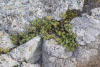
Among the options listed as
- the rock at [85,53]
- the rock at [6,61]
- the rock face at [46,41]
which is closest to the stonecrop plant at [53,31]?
the rock face at [46,41]

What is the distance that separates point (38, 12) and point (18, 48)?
195 centimetres

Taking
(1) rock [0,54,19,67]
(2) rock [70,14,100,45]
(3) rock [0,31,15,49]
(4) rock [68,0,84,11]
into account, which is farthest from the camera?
(3) rock [0,31,15,49]

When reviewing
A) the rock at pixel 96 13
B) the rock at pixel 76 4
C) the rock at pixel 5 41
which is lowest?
the rock at pixel 5 41

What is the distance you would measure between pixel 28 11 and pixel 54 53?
94.9 inches

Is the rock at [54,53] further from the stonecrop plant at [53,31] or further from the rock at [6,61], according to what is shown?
the rock at [6,61]

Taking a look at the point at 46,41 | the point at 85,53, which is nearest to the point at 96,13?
the point at 85,53

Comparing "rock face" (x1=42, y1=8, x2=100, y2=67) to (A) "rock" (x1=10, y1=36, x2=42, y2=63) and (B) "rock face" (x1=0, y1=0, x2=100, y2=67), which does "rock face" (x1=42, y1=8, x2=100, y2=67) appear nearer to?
(B) "rock face" (x1=0, y1=0, x2=100, y2=67)

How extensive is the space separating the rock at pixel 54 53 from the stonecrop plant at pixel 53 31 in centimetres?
21

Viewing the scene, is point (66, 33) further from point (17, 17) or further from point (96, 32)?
point (17, 17)

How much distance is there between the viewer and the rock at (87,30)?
187 inches

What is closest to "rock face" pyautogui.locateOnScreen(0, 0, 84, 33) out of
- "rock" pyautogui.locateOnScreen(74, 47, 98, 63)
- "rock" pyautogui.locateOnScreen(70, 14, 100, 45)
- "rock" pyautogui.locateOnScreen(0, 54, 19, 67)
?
"rock" pyautogui.locateOnScreen(70, 14, 100, 45)

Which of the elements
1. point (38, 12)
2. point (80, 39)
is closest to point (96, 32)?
point (80, 39)

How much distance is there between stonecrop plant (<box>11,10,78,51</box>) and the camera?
16.1ft

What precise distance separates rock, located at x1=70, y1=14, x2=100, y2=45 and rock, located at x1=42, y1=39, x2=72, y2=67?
2.59ft
